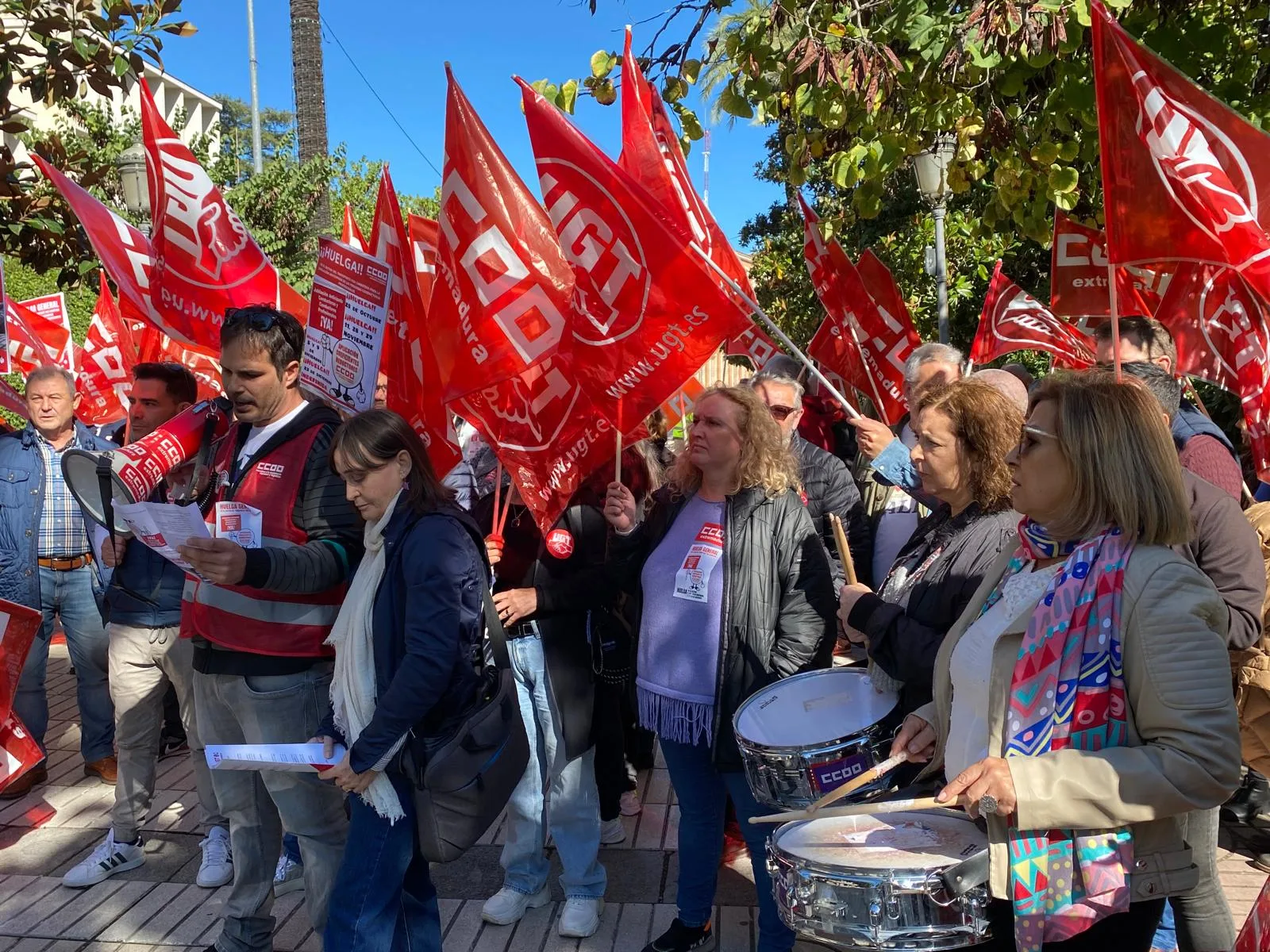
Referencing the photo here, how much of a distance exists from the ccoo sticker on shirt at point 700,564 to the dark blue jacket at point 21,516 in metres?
3.71

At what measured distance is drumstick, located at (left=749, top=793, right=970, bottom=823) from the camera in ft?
6.40

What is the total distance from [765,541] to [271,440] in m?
1.56

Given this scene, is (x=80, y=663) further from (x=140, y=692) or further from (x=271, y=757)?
(x=271, y=757)

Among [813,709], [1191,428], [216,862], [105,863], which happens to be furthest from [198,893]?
[1191,428]

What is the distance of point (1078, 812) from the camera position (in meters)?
1.80

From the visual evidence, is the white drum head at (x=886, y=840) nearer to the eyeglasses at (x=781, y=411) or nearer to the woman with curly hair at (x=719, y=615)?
the woman with curly hair at (x=719, y=615)

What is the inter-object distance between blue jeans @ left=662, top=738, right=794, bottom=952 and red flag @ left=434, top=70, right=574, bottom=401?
1.46 metres

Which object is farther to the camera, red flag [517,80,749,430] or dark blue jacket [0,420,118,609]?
dark blue jacket [0,420,118,609]

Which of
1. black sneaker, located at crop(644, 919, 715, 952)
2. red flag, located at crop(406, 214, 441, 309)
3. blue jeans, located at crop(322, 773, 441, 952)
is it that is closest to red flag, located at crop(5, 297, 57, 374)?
red flag, located at crop(406, 214, 441, 309)

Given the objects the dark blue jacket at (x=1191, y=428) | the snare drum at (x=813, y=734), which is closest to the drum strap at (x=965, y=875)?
the snare drum at (x=813, y=734)

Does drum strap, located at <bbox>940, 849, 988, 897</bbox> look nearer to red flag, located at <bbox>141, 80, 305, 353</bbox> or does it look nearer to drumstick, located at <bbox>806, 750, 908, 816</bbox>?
drumstick, located at <bbox>806, 750, 908, 816</bbox>

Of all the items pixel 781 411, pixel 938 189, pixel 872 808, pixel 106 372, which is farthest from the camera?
pixel 938 189

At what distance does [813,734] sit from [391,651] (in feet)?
3.75

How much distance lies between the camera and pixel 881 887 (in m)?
1.85
